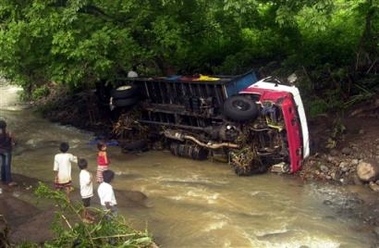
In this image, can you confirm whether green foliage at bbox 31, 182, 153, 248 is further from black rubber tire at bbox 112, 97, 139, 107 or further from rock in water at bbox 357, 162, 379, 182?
black rubber tire at bbox 112, 97, 139, 107

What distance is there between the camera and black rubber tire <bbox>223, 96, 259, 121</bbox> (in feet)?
36.9

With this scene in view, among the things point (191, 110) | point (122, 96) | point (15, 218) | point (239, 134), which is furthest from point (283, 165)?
point (15, 218)

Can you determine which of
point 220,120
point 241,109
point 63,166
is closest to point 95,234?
point 63,166

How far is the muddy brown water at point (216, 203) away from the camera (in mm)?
8656

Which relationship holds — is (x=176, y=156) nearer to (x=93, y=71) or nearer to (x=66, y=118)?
(x=93, y=71)

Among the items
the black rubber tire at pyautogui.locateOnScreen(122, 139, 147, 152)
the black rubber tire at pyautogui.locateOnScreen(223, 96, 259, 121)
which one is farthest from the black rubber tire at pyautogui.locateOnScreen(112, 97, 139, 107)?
the black rubber tire at pyautogui.locateOnScreen(223, 96, 259, 121)

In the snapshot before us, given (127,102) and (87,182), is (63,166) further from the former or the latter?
(127,102)

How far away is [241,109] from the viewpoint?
37.1 feet

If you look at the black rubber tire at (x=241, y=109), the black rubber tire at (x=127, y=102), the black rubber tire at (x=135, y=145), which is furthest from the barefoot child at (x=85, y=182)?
the black rubber tire at (x=127, y=102)

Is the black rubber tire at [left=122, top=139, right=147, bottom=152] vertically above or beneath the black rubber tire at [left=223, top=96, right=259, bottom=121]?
beneath

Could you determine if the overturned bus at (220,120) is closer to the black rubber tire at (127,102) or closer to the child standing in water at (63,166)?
the black rubber tire at (127,102)

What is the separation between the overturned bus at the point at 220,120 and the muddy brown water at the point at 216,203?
0.34 metres

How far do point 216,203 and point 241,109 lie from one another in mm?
2227

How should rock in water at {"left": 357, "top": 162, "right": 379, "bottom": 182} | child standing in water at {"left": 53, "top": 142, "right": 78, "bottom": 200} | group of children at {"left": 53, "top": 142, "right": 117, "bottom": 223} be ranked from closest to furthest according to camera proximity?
group of children at {"left": 53, "top": 142, "right": 117, "bottom": 223}
child standing in water at {"left": 53, "top": 142, "right": 78, "bottom": 200}
rock in water at {"left": 357, "top": 162, "right": 379, "bottom": 182}
